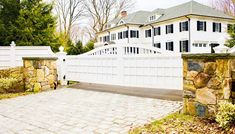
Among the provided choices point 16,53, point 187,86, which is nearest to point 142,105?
point 187,86

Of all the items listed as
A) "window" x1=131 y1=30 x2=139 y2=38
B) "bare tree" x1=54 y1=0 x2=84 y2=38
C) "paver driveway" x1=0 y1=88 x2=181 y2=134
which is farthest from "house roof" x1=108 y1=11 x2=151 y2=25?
"paver driveway" x1=0 y1=88 x2=181 y2=134

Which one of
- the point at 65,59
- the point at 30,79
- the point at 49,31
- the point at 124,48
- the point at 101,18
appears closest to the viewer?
the point at 124,48

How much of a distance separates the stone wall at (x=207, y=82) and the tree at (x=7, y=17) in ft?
42.1

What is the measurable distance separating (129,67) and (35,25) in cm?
998

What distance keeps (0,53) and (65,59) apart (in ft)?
11.0

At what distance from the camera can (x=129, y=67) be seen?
711cm

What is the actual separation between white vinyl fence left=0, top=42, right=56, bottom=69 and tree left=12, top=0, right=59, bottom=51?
382 cm

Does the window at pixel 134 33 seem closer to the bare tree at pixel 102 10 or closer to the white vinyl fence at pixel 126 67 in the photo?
the bare tree at pixel 102 10

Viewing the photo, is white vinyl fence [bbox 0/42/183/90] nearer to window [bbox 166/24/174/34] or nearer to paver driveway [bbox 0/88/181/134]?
paver driveway [bbox 0/88/181/134]

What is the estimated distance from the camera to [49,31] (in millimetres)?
15469

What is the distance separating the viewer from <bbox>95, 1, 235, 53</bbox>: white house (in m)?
24.8

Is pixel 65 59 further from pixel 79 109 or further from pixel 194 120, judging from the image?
pixel 194 120

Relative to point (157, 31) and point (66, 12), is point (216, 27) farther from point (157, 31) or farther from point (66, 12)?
point (66, 12)

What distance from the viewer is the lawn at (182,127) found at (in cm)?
376
